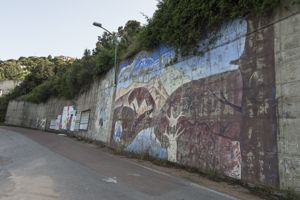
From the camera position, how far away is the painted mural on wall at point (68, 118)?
24984 mm

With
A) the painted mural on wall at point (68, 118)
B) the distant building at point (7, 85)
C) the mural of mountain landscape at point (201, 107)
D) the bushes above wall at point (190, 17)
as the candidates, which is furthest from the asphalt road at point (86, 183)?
the distant building at point (7, 85)

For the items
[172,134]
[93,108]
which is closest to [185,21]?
[172,134]

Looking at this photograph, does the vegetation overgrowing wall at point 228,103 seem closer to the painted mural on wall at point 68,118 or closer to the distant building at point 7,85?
the painted mural on wall at point 68,118

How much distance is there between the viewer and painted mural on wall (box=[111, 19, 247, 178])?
8555 mm

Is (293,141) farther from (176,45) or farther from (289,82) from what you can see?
(176,45)

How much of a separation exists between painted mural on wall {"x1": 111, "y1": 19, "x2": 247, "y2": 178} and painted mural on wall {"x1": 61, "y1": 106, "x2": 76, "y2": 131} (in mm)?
10737

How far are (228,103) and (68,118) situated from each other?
67.2ft

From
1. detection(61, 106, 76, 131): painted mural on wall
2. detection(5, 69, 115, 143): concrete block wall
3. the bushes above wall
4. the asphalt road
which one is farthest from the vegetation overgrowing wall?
detection(61, 106, 76, 131): painted mural on wall

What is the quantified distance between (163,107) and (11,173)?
6.65 m

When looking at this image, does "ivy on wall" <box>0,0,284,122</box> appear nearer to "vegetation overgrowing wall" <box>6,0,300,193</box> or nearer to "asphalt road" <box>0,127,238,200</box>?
"vegetation overgrowing wall" <box>6,0,300,193</box>

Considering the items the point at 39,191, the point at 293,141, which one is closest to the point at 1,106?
the point at 39,191

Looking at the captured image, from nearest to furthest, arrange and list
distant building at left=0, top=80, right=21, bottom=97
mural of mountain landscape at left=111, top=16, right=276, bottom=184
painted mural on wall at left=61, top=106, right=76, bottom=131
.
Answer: mural of mountain landscape at left=111, top=16, right=276, bottom=184 < painted mural on wall at left=61, top=106, right=76, bottom=131 < distant building at left=0, top=80, right=21, bottom=97

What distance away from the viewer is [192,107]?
10359 mm

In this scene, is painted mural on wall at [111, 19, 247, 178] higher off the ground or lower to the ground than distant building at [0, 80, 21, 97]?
lower
